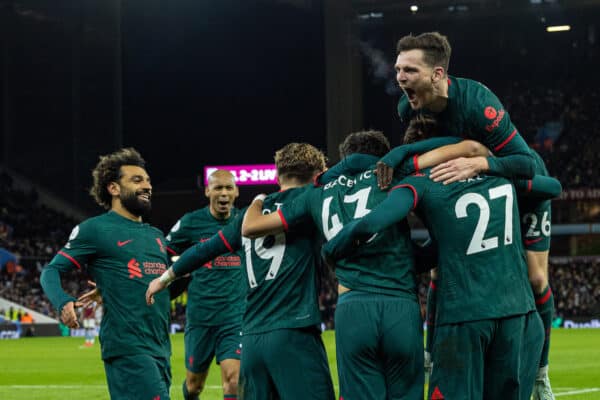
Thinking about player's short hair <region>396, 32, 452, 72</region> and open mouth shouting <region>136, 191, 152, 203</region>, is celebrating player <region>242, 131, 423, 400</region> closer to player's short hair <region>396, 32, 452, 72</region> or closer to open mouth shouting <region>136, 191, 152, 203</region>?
player's short hair <region>396, 32, 452, 72</region>

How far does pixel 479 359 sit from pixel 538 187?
120 cm

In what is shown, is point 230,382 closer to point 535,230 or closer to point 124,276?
point 124,276

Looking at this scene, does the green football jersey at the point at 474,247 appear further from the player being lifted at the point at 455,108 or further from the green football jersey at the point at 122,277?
the green football jersey at the point at 122,277

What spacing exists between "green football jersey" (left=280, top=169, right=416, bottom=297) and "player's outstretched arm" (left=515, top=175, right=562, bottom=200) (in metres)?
0.70

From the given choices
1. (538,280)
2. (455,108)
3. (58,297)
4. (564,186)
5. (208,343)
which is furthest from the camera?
(564,186)

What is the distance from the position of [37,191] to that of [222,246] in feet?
150

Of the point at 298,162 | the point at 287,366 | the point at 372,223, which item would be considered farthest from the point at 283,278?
the point at 372,223

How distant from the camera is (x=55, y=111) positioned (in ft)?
159

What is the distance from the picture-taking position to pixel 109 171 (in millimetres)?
6957

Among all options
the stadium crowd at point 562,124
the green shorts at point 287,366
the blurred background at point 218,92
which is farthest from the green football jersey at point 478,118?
the stadium crowd at point 562,124

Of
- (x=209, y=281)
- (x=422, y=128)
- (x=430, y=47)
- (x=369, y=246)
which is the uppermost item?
(x=430, y=47)

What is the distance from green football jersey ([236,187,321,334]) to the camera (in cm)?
554

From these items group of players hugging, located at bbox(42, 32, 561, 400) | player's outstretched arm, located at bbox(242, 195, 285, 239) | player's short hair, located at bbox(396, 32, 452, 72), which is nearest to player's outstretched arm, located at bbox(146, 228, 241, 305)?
group of players hugging, located at bbox(42, 32, 561, 400)

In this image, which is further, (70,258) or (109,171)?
(109,171)
